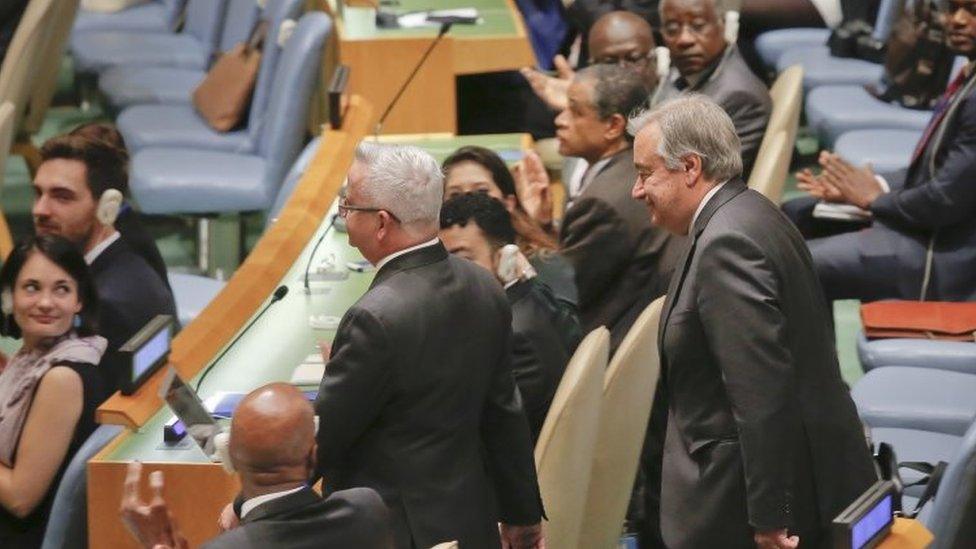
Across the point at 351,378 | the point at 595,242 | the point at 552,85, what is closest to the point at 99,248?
the point at 595,242

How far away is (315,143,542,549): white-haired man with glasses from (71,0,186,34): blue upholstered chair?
5610 millimetres

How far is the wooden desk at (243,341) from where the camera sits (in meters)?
3.75

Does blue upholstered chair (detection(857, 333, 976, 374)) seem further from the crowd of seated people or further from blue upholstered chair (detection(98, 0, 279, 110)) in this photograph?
blue upholstered chair (detection(98, 0, 279, 110))

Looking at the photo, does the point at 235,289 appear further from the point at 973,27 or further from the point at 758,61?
the point at 758,61

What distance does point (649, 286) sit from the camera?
4848 mm

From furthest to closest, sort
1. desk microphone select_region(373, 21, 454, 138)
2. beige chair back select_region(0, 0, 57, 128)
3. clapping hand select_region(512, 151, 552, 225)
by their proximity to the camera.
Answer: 1. beige chair back select_region(0, 0, 57, 128)
2. desk microphone select_region(373, 21, 454, 138)
3. clapping hand select_region(512, 151, 552, 225)

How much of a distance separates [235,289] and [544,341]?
113cm

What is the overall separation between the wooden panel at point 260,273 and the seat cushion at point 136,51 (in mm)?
2072

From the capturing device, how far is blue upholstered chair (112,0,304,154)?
6965 mm

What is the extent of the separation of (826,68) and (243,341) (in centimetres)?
348

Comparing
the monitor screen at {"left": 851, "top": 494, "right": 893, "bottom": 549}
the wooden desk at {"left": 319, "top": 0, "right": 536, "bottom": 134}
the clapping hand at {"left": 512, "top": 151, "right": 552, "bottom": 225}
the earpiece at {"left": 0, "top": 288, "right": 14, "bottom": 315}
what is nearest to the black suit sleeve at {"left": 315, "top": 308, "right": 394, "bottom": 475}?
the monitor screen at {"left": 851, "top": 494, "right": 893, "bottom": 549}

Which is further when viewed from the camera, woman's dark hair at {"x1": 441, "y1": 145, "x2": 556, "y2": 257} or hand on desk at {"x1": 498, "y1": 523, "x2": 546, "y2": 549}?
woman's dark hair at {"x1": 441, "y1": 145, "x2": 556, "y2": 257}

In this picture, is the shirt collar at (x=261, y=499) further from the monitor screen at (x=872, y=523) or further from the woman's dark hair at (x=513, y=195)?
the woman's dark hair at (x=513, y=195)

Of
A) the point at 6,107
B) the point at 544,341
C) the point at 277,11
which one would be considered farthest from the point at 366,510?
the point at 277,11
